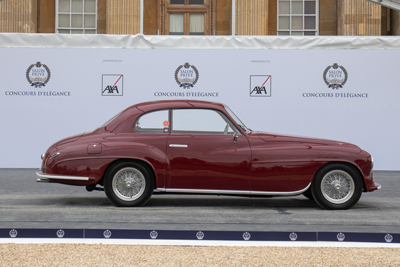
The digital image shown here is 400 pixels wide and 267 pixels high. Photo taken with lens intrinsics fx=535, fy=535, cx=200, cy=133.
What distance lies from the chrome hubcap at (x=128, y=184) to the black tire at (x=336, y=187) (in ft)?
7.34

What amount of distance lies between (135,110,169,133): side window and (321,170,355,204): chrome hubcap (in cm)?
218

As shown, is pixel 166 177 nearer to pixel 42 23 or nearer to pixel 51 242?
pixel 51 242

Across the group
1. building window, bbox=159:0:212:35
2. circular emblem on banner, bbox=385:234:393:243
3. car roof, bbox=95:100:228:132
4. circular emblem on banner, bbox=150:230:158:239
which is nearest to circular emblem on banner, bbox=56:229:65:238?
circular emblem on banner, bbox=150:230:158:239

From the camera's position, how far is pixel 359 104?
37.2 feet

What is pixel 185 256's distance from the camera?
4297 mm

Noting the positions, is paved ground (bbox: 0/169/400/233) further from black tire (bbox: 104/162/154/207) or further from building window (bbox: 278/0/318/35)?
building window (bbox: 278/0/318/35)

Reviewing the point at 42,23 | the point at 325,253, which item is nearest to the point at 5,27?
the point at 42,23

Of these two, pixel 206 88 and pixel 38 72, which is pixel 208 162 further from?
pixel 38 72

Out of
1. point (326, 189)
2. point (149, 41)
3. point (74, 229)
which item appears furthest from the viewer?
point (149, 41)

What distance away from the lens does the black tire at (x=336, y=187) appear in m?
6.82

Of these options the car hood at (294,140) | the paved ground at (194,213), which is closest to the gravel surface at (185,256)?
the paved ground at (194,213)

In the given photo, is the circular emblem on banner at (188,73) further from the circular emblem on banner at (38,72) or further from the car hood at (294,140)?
the car hood at (294,140)

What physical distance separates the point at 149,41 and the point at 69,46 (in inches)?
66.4

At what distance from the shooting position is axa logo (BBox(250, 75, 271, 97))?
11.2m
